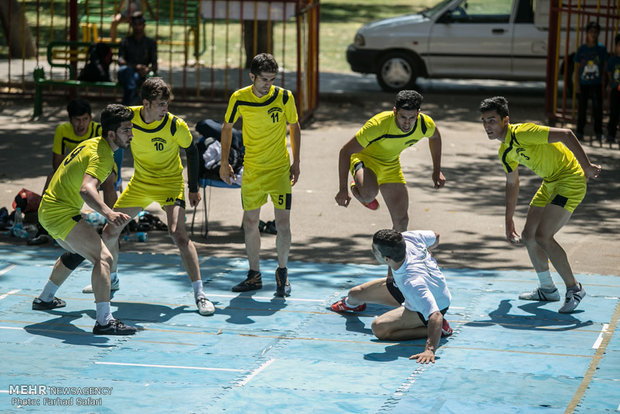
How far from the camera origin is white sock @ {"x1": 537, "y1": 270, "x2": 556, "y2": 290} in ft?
29.9

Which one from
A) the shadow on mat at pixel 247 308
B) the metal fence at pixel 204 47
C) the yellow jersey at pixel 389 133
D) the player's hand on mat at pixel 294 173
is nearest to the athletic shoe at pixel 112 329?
the shadow on mat at pixel 247 308

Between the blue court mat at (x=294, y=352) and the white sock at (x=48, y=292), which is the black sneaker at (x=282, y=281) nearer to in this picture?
the blue court mat at (x=294, y=352)

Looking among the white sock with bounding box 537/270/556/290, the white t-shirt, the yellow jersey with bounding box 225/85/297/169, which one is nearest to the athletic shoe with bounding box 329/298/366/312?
the white t-shirt

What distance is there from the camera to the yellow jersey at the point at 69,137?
10.2 meters

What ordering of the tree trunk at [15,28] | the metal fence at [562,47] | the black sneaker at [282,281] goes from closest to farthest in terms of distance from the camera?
the black sneaker at [282,281] → the metal fence at [562,47] → the tree trunk at [15,28]

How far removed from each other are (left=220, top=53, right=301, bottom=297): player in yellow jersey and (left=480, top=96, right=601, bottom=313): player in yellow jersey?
169 centimetres

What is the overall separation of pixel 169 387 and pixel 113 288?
8.21ft

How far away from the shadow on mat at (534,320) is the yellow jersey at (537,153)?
1.10m

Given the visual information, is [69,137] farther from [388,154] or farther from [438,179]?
[438,179]

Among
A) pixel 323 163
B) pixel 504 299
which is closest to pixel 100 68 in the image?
pixel 323 163

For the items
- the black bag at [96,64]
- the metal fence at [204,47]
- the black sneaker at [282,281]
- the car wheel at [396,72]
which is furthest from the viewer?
the car wheel at [396,72]

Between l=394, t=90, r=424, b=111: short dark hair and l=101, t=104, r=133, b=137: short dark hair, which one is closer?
l=101, t=104, r=133, b=137: short dark hair

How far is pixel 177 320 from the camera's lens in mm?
8727

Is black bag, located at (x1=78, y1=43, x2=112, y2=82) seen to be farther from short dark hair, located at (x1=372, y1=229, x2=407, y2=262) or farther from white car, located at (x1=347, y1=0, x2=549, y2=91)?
short dark hair, located at (x1=372, y1=229, x2=407, y2=262)
